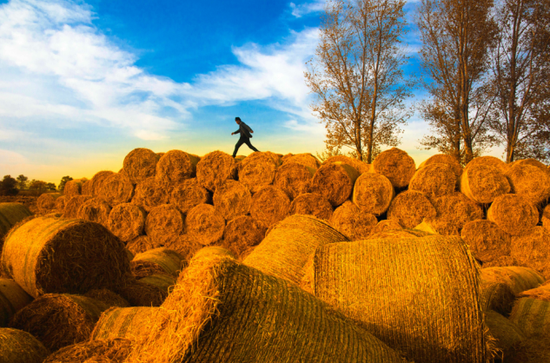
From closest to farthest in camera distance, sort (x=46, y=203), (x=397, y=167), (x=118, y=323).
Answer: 1. (x=118, y=323)
2. (x=397, y=167)
3. (x=46, y=203)

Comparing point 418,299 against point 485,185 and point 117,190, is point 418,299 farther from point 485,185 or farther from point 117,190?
point 117,190

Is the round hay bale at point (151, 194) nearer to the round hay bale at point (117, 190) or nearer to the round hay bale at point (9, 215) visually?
the round hay bale at point (117, 190)

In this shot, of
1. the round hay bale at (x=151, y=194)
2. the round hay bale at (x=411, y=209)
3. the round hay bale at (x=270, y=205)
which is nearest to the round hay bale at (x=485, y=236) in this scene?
the round hay bale at (x=411, y=209)

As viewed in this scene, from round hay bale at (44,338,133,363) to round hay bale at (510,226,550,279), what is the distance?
24.3 ft

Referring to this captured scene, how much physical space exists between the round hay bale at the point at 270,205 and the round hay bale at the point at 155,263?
6.19 feet

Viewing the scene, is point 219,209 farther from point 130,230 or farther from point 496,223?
point 496,223

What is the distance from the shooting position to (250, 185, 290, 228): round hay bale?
728cm

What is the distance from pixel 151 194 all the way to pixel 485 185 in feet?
23.2

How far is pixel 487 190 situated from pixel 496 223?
0.67 meters

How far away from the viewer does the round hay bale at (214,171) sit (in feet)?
25.6

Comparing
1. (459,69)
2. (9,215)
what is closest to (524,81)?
(459,69)

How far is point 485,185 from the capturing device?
697 cm

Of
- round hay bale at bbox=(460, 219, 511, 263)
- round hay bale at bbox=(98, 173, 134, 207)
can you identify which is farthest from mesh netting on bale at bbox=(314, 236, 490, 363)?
round hay bale at bbox=(98, 173, 134, 207)

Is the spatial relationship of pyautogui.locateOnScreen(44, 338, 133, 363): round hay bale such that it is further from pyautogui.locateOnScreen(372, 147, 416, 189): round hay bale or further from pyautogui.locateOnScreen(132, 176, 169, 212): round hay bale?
pyautogui.locateOnScreen(372, 147, 416, 189): round hay bale
